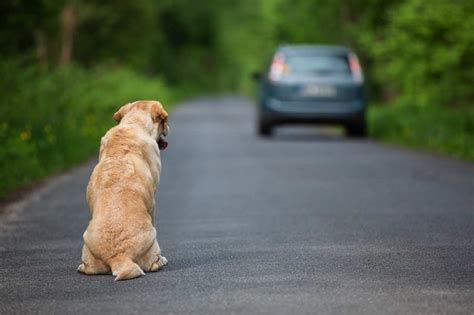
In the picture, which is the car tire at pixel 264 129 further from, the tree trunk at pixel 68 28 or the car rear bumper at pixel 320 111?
the tree trunk at pixel 68 28

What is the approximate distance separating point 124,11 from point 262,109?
13785 mm

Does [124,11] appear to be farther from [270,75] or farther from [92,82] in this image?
[270,75]

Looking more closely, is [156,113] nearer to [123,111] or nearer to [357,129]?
[123,111]

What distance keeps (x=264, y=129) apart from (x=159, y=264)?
16396 millimetres

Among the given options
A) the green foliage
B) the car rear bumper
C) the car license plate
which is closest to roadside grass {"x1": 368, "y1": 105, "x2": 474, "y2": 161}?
the green foliage

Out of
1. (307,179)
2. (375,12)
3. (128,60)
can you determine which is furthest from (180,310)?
(128,60)

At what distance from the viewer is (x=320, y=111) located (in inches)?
856

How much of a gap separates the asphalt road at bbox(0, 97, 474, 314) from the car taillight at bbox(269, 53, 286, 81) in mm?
6419

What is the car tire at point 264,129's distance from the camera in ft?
75.2

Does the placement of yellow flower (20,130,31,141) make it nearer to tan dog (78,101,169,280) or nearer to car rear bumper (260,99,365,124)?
tan dog (78,101,169,280)

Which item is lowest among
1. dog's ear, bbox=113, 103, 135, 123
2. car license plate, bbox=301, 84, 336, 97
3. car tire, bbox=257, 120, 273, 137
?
car tire, bbox=257, 120, 273, 137

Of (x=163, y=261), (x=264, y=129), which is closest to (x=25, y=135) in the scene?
(x=163, y=261)

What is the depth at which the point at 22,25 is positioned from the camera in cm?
1917

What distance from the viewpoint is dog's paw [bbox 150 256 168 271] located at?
6746 mm
